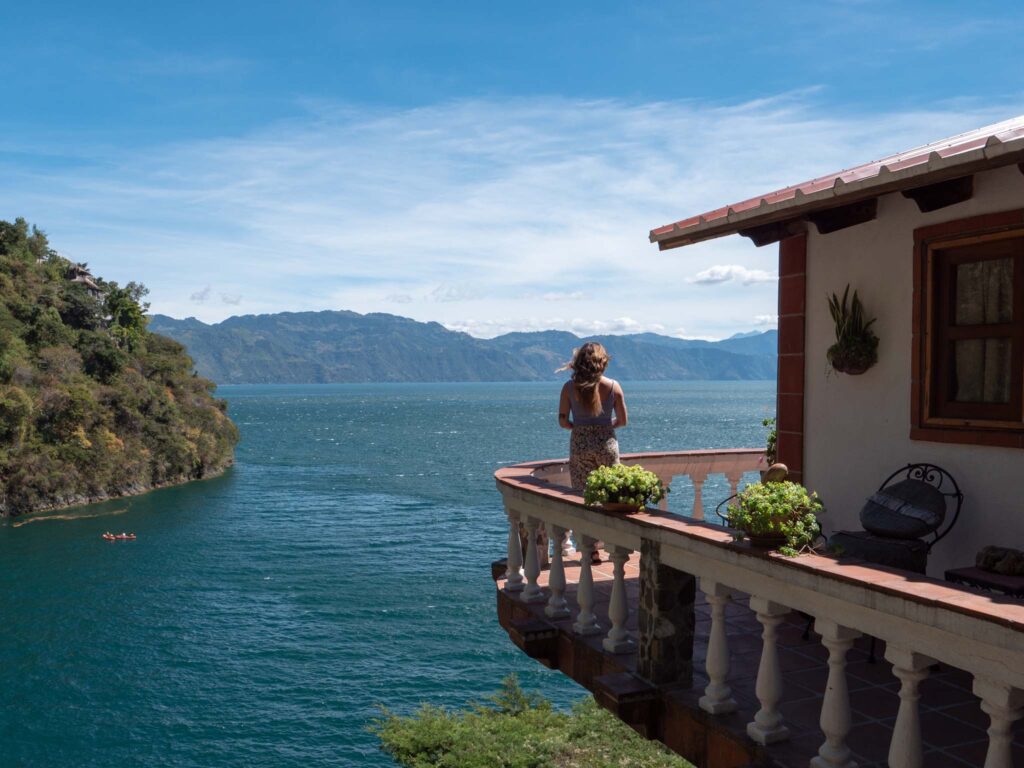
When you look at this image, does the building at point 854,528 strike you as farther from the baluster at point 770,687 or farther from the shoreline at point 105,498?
the shoreline at point 105,498

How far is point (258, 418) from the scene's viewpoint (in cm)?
14400

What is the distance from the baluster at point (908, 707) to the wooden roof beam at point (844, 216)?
3480 millimetres

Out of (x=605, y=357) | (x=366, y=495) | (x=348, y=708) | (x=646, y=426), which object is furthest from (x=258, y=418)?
(x=605, y=357)

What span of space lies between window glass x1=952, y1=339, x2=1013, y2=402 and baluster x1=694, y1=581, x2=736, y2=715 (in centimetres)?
226

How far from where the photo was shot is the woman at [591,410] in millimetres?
7035

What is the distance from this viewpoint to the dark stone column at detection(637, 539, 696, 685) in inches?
196

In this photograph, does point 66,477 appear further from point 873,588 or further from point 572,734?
point 873,588

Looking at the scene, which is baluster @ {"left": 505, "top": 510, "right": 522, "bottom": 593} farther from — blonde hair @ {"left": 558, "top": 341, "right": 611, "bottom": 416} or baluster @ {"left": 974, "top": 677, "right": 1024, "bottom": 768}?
baluster @ {"left": 974, "top": 677, "right": 1024, "bottom": 768}

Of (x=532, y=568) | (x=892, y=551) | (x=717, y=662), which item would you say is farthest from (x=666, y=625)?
(x=532, y=568)

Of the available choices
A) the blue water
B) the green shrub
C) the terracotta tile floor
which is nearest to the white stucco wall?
the terracotta tile floor

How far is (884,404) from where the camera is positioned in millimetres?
5988

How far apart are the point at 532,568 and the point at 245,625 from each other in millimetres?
28952

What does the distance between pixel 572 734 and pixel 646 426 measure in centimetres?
9526

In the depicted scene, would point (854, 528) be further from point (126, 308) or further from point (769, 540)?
point (126, 308)
